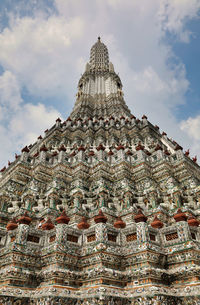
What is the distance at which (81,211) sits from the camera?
13.6 meters

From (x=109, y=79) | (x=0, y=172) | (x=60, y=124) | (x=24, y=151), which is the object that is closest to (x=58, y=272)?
(x=24, y=151)

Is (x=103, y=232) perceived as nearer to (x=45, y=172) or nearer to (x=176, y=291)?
(x=176, y=291)

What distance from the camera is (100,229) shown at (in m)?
9.51

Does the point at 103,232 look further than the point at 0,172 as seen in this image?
No

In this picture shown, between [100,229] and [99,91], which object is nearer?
[100,229]

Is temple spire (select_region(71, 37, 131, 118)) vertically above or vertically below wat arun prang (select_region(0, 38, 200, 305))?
above

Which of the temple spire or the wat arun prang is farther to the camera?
the temple spire

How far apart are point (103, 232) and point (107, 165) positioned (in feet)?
29.6

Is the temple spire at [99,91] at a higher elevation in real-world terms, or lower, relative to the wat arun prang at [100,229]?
higher

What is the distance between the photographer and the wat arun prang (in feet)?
27.8

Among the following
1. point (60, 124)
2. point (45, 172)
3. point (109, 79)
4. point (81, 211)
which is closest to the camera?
point (81, 211)

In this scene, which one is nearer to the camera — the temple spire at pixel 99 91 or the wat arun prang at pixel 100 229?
Result: the wat arun prang at pixel 100 229

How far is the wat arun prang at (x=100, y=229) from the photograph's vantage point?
27.8ft

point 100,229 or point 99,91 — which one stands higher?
point 99,91
